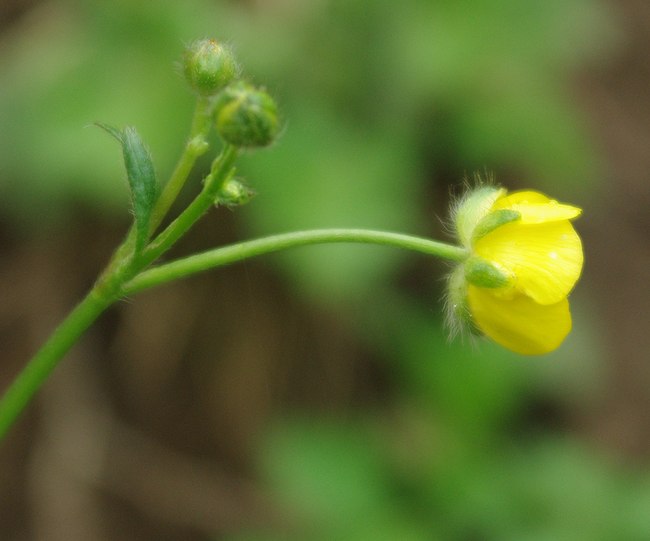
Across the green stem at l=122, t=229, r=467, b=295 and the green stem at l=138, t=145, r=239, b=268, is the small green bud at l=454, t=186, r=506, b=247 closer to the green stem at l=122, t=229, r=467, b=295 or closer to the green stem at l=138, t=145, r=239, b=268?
the green stem at l=122, t=229, r=467, b=295

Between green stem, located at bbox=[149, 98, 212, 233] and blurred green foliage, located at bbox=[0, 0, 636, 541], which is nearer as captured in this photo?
green stem, located at bbox=[149, 98, 212, 233]

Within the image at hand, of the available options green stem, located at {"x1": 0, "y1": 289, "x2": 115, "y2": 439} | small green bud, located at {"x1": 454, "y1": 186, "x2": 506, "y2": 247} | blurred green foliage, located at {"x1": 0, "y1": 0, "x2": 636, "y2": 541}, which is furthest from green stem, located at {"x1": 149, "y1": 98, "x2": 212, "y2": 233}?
blurred green foliage, located at {"x1": 0, "y1": 0, "x2": 636, "y2": 541}

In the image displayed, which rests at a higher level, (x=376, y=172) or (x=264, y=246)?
(x=376, y=172)

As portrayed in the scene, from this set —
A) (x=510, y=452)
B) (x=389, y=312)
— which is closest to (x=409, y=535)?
(x=510, y=452)

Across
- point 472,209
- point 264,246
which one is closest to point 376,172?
point 472,209

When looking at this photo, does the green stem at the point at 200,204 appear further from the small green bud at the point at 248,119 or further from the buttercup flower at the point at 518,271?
the buttercup flower at the point at 518,271

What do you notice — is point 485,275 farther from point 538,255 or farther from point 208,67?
point 208,67
